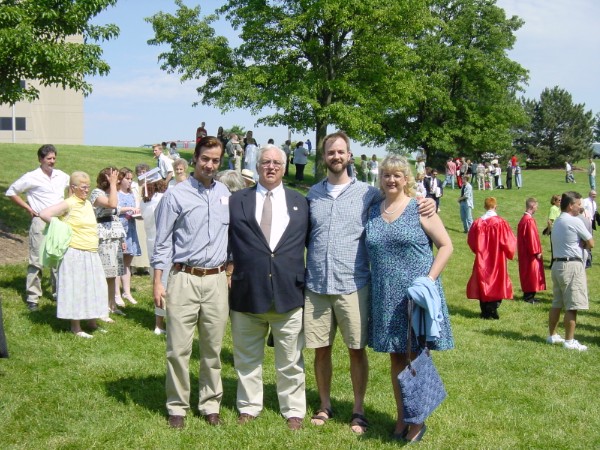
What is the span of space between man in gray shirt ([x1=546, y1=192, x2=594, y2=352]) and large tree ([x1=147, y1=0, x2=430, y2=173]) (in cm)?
1735

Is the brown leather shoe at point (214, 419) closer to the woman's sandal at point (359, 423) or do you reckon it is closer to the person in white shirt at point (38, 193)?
the woman's sandal at point (359, 423)

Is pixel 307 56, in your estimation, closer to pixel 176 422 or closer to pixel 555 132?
pixel 176 422

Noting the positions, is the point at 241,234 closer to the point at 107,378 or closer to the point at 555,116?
the point at 107,378

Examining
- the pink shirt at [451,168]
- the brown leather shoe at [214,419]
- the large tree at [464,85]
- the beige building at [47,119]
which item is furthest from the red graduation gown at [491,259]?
the beige building at [47,119]

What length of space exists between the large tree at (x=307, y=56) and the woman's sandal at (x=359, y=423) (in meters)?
20.9

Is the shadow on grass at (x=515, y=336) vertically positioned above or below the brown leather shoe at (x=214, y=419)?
below

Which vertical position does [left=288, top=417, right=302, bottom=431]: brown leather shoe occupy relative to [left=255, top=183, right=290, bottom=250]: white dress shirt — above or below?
below

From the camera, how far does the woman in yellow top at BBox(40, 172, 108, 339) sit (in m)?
7.28

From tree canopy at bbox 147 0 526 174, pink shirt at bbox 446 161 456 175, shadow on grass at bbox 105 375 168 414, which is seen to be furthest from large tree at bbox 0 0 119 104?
pink shirt at bbox 446 161 456 175

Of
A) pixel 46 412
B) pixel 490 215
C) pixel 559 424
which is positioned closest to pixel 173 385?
pixel 46 412

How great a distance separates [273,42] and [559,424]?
24.2 meters

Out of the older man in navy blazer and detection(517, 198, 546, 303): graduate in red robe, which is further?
→ detection(517, 198, 546, 303): graduate in red robe

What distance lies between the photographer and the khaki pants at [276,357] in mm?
5098

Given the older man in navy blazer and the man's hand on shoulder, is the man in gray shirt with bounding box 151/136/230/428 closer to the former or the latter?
the older man in navy blazer
